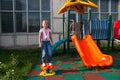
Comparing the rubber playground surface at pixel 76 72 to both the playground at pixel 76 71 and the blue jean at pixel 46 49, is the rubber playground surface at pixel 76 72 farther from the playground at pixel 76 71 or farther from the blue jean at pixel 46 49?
the blue jean at pixel 46 49

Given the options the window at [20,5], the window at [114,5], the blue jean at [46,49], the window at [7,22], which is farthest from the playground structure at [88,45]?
the window at [7,22]

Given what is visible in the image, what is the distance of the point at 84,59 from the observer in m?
8.98

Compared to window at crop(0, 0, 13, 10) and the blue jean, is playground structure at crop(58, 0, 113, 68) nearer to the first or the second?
the blue jean

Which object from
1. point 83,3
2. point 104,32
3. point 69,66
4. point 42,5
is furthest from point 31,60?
point 42,5

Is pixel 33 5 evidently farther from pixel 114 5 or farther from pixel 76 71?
pixel 76 71

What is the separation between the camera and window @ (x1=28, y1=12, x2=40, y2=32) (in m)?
14.3

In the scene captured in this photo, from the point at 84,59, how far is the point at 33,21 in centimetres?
600

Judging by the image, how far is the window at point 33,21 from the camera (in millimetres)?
14312

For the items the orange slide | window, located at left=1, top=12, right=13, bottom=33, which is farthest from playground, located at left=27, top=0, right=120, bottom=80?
window, located at left=1, top=12, right=13, bottom=33

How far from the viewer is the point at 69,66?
9375 millimetres

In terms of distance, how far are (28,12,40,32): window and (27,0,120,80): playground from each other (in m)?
2.50

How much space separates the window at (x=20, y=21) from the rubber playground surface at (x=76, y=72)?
4.40m

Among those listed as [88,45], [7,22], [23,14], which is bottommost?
[88,45]

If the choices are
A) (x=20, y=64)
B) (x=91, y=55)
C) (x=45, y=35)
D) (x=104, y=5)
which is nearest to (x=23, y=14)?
(x=104, y=5)
